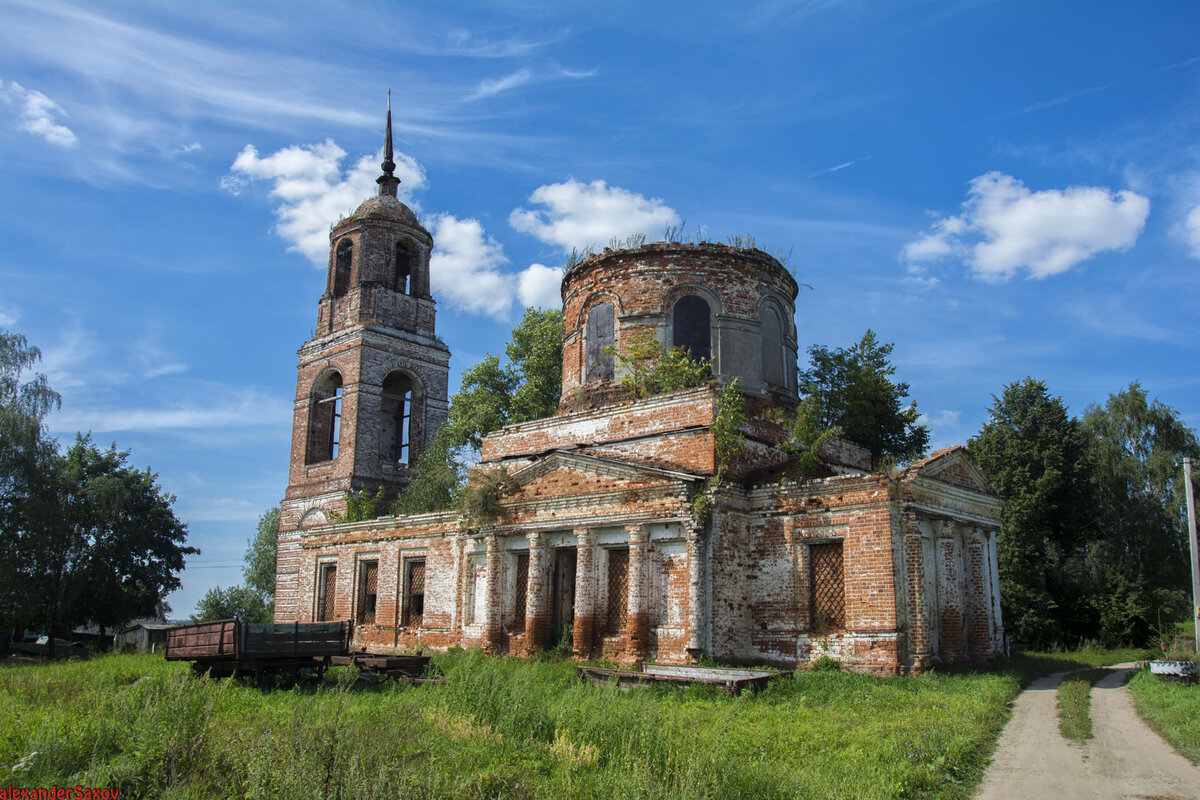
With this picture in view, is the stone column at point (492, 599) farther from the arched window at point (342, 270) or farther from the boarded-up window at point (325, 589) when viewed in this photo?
the arched window at point (342, 270)

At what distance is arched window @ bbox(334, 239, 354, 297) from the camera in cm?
3266

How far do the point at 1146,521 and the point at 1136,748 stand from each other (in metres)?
25.1

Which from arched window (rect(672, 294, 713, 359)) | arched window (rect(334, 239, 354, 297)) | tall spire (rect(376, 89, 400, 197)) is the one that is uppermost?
tall spire (rect(376, 89, 400, 197))

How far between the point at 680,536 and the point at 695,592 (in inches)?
45.1

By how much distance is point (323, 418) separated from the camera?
3272cm

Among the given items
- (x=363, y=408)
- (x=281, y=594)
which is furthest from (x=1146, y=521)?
(x=281, y=594)

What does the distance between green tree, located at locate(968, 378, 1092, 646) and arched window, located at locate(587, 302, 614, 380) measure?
15.2 m

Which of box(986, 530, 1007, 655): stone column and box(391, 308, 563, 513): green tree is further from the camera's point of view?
box(391, 308, 563, 513): green tree

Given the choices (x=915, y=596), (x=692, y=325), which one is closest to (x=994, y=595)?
(x=915, y=596)

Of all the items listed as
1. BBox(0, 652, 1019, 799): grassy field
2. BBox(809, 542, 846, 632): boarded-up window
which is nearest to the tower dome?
BBox(809, 542, 846, 632): boarded-up window

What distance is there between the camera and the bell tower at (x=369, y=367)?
101 feet

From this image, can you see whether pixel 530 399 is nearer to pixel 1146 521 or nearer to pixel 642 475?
pixel 642 475

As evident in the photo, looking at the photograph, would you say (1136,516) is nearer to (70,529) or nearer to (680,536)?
(680,536)

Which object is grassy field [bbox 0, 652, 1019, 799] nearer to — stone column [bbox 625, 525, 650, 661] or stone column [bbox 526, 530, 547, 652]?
stone column [bbox 625, 525, 650, 661]
